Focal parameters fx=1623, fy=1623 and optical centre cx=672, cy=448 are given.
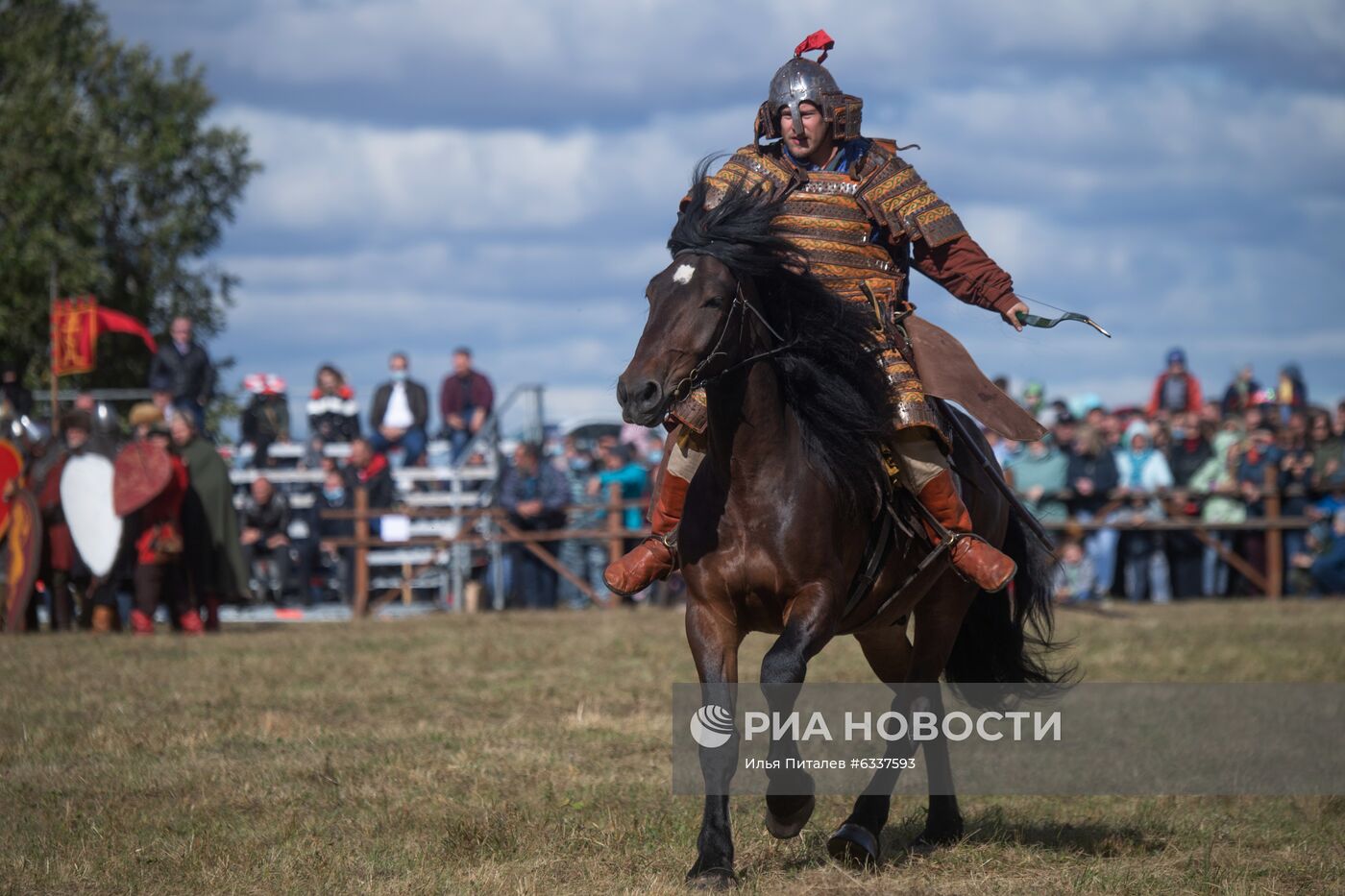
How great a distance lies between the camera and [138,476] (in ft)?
45.9

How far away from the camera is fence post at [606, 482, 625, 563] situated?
17.9 m

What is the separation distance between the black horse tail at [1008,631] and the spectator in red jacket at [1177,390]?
13214 millimetres

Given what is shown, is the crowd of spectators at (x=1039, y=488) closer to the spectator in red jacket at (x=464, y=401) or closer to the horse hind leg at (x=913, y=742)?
the spectator in red jacket at (x=464, y=401)

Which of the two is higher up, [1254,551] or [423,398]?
[423,398]

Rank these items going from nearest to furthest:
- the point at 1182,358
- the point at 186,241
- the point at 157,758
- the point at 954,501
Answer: the point at 954,501 < the point at 157,758 < the point at 1182,358 < the point at 186,241

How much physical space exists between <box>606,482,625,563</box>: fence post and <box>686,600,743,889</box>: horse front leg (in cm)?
1214

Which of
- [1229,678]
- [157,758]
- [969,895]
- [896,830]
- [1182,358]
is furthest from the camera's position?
[1182,358]

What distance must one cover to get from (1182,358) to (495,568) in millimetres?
8902

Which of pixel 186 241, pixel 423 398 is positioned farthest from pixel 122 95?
pixel 423 398

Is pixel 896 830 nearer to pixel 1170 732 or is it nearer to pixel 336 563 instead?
pixel 1170 732

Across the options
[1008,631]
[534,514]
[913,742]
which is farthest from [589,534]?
[913,742]

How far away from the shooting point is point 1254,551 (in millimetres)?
18891

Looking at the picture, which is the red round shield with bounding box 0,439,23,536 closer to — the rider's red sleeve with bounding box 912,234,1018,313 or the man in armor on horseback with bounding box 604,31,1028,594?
the man in armor on horseback with bounding box 604,31,1028,594

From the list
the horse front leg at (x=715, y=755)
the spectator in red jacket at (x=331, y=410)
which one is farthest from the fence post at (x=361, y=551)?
the horse front leg at (x=715, y=755)
